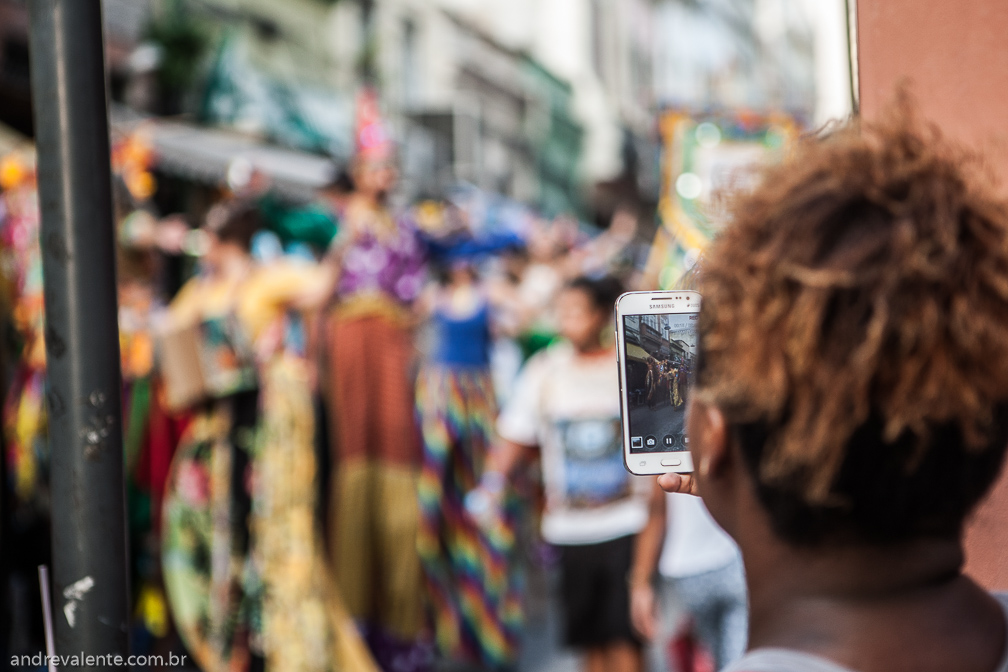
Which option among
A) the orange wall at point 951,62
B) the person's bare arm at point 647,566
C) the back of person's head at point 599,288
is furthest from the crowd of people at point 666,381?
the back of person's head at point 599,288

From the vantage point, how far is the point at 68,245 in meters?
1.46

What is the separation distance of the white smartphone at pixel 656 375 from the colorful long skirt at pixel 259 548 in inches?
137

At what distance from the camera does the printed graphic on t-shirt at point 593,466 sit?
14.7ft

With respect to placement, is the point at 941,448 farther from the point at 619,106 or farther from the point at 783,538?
the point at 619,106

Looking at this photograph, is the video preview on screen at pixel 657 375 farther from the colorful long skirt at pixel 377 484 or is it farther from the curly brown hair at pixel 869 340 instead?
the colorful long skirt at pixel 377 484

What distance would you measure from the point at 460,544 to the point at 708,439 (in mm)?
4482

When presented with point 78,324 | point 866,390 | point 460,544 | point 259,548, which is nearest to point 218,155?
point 460,544

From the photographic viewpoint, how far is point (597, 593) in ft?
14.9

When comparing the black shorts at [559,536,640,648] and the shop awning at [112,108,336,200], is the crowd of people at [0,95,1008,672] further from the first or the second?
the shop awning at [112,108,336,200]

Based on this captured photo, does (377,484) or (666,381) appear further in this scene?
(377,484)

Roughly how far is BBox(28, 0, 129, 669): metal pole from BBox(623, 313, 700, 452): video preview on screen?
0.65 metres

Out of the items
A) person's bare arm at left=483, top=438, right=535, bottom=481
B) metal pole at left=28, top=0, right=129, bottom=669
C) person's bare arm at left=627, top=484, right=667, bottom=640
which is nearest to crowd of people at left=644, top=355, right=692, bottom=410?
metal pole at left=28, top=0, right=129, bottom=669

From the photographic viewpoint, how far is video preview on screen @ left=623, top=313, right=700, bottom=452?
4.74ft

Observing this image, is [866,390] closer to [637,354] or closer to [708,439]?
[708,439]
